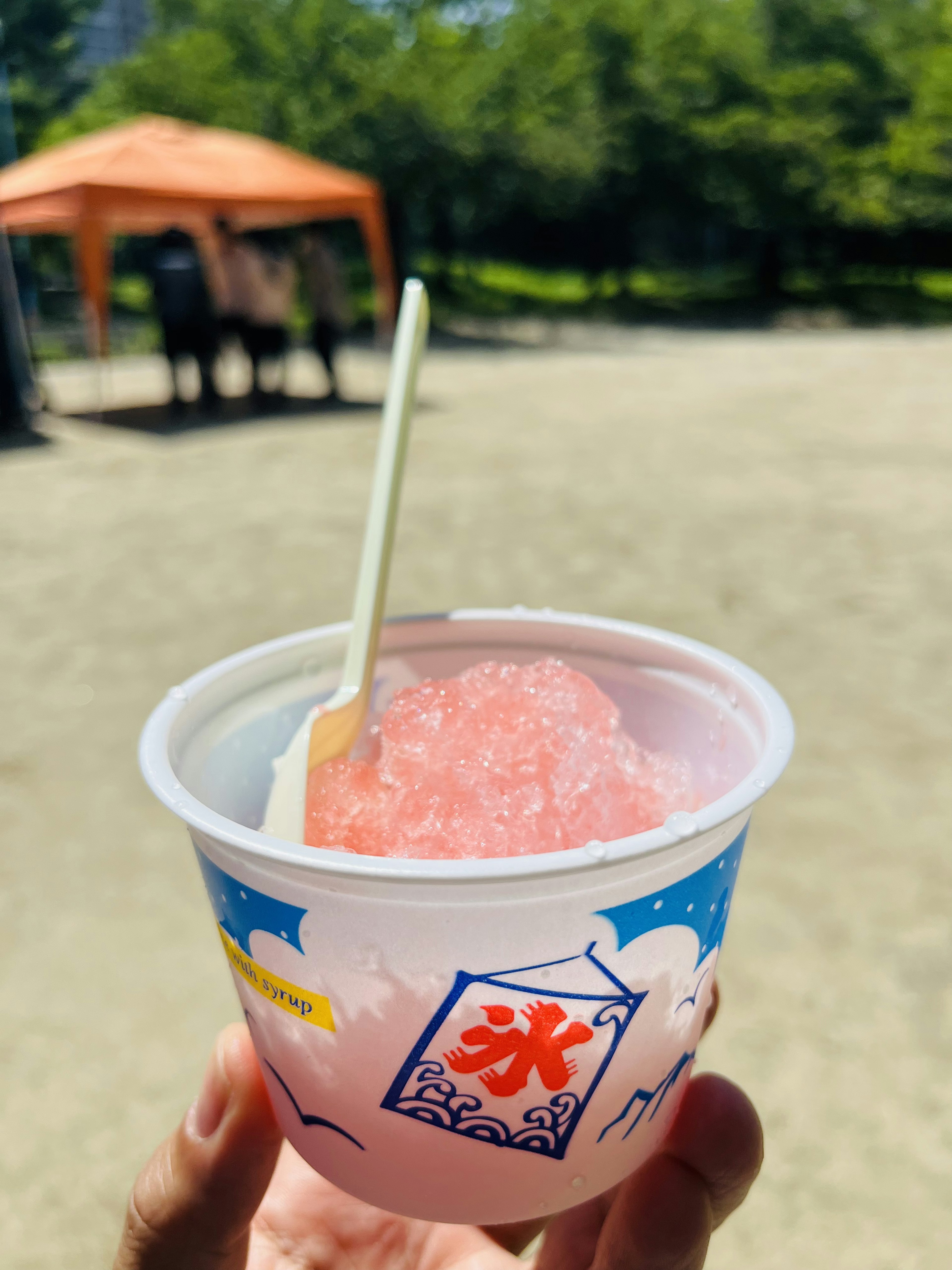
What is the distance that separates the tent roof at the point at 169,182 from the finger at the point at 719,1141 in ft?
25.1

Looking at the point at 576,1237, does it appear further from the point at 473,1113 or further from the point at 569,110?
the point at 569,110

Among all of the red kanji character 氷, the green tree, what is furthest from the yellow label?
the green tree

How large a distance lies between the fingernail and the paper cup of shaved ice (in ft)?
0.23

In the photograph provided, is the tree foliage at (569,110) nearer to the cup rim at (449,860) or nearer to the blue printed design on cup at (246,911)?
the cup rim at (449,860)

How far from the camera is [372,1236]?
1.20m

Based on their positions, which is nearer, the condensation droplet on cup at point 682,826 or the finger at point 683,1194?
the condensation droplet on cup at point 682,826

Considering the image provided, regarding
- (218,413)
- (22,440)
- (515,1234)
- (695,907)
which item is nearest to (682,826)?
(695,907)

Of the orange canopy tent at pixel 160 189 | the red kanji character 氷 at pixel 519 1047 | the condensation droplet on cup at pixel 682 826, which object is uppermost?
the orange canopy tent at pixel 160 189

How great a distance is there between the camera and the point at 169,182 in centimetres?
752

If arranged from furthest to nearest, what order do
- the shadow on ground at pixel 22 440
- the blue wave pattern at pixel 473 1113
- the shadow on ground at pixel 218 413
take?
the shadow on ground at pixel 218 413 → the shadow on ground at pixel 22 440 → the blue wave pattern at pixel 473 1113

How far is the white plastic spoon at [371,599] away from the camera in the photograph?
103cm

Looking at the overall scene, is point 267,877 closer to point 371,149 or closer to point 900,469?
point 900,469

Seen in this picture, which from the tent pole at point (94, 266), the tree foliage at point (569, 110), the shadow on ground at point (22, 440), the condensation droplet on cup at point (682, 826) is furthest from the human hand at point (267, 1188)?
the tree foliage at point (569, 110)

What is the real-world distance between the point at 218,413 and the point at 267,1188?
8.30 m
